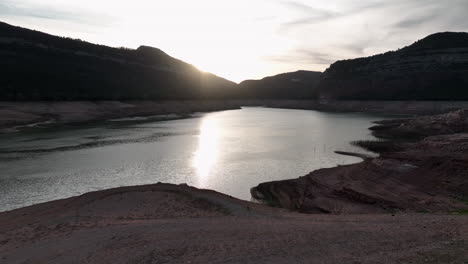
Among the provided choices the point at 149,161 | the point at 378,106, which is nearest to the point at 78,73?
the point at 378,106

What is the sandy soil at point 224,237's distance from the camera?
937 centimetres

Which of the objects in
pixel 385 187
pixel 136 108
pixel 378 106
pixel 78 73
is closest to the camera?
pixel 385 187

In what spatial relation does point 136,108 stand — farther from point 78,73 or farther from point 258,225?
point 258,225

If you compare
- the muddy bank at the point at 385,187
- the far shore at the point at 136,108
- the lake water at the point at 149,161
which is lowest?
the lake water at the point at 149,161

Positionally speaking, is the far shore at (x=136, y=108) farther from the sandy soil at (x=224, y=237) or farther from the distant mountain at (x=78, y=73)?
the sandy soil at (x=224, y=237)

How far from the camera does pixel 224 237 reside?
439 inches

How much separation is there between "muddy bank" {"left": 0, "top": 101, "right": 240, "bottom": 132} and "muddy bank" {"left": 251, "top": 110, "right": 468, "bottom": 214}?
160ft

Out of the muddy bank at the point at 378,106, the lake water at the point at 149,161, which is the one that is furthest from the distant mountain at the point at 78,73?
the lake water at the point at 149,161

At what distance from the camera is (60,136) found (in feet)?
162

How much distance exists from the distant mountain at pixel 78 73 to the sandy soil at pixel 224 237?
225 ft

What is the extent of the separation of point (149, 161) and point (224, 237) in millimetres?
22660

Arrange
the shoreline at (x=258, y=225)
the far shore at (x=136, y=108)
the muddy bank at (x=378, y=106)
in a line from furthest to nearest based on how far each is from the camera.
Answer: the muddy bank at (x=378, y=106) → the far shore at (x=136, y=108) → the shoreline at (x=258, y=225)

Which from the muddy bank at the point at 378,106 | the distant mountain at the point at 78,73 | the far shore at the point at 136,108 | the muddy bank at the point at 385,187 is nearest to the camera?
the muddy bank at the point at 385,187

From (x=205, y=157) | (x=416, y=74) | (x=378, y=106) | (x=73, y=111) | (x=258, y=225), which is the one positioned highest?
(x=416, y=74)
